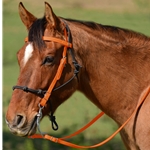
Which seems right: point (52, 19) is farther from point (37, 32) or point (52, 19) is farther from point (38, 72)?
point (38, 72)

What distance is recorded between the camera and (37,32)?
325cm

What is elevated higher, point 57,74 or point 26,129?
point 57,74

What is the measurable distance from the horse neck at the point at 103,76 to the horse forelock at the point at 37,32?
0.28 metres

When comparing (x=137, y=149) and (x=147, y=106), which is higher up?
(x=147, y=106)

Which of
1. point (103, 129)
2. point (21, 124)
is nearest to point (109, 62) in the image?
point (21, 124)

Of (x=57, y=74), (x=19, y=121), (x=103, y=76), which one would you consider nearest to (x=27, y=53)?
(x=57, y=74)

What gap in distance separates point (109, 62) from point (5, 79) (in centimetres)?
384

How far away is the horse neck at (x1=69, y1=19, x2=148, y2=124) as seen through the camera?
342 cm

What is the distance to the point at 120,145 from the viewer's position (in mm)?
6172

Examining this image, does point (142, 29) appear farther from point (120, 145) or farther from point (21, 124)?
point (21, 124)

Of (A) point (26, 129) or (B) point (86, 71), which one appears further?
(B) point (86, 71)

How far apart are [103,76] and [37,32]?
68 cm

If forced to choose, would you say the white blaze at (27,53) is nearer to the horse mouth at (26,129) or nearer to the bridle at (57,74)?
the bridle at (57,74)

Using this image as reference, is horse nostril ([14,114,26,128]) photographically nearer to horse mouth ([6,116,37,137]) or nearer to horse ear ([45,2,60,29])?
horse mouth ([6,116,37,137])
